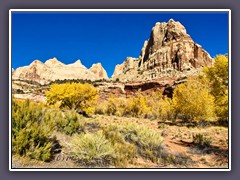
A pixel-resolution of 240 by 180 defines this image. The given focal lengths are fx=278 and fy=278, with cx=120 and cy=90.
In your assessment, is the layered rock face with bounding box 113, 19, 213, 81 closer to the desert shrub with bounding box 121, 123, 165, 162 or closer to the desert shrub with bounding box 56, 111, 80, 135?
the desert shrub with bounding box 121, 123, 165, 162

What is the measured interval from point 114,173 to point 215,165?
219cm

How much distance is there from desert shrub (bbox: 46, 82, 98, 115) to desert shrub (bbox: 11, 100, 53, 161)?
44.3ft

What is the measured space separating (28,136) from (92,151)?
1387 mm

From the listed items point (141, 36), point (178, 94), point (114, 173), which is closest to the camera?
point (114, 173)

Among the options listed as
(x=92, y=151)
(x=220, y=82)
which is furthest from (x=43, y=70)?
(x=220, y=82)

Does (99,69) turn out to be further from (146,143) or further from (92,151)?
(92,151)

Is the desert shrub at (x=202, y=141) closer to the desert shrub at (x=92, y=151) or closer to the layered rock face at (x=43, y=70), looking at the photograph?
the desert shrub at (x=92, y=151)

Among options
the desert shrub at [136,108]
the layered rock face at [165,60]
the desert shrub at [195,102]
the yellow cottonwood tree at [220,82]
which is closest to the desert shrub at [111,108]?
the desert shrub at [136,108]

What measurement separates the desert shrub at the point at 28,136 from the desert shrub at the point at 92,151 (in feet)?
1.90

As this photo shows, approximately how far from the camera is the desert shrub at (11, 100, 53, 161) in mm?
5664
